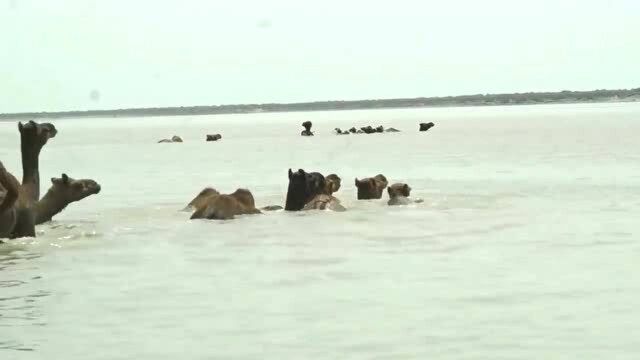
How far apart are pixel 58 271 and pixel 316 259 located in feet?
12.8

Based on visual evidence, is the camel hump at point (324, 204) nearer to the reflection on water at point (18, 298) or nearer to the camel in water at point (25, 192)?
the camel in water at point (25, 192)

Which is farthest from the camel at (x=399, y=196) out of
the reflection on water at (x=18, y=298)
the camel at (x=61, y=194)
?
the reflection on water at (x=18, y=298)

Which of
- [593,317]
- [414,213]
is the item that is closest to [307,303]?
[593,317]

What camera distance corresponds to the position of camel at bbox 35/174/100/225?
27266 millimetres

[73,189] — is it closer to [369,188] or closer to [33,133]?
[33,133]

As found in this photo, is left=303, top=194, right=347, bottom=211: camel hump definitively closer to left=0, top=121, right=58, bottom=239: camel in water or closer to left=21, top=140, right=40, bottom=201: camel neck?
left=0, top=121, right=58, bottom=239: camel in water

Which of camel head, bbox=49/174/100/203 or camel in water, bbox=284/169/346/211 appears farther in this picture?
camel in water, bbox=284/169/346/211

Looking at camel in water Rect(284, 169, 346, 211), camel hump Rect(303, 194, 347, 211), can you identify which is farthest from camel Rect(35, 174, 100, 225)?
camel hump Rect(303, 194, 347, 211)

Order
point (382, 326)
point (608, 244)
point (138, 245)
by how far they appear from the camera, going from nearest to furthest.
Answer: point (382, 326) < point (608, 244) < point (138, 245)

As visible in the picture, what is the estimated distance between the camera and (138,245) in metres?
23.5

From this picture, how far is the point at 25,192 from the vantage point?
82.3 ft

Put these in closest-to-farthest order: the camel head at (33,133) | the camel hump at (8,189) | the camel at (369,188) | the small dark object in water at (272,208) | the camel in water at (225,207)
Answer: the camel hump at (8,189) < the camel head at (33,133) < the camel in water at (225,207) < the small dark object in water at (272,208) < the camel at (369,188)

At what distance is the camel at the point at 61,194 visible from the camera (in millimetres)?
27266

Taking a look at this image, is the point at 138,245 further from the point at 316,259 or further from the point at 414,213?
the point at 414,213
